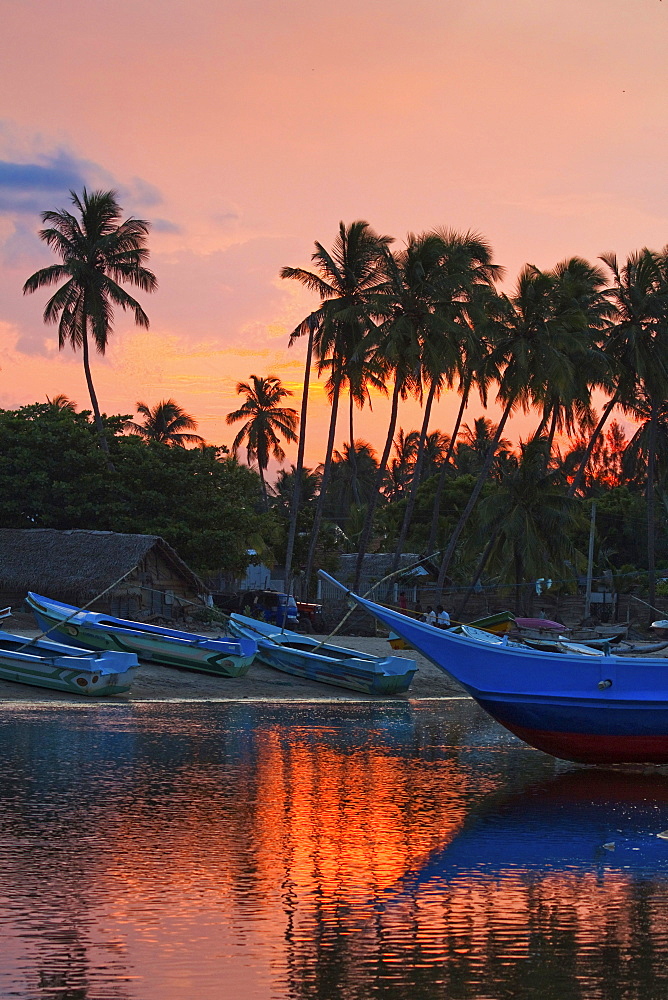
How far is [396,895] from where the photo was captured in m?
8.12

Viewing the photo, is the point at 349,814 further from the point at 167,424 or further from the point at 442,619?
the point at 167,424

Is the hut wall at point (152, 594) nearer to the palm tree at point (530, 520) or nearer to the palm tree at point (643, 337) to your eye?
the palm tree at point (530, 520)

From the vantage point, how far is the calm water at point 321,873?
20.6ft

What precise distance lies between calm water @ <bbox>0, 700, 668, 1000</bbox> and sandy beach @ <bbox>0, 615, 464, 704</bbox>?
19.2 feet

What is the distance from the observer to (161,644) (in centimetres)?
2505

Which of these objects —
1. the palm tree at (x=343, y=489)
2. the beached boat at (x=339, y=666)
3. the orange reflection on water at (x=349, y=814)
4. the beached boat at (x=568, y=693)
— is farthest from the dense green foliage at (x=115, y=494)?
the palm tree at (x=343, y=489)

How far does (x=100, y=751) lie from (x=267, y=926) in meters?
7.93

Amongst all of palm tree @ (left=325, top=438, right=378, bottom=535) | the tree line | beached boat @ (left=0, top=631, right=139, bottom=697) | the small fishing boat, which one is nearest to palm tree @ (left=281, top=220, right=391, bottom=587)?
the tree line

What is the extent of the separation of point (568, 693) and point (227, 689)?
11.3 meters

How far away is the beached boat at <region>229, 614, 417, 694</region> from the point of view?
997 inches

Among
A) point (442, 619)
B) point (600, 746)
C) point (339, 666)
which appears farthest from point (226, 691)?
point (600, 746)

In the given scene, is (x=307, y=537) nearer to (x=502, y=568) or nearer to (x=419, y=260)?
(x=502, y=568)

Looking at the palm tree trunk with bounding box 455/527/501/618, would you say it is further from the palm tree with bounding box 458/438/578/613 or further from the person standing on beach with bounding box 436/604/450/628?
the person standing on beach with bounding box 436/604/450/628

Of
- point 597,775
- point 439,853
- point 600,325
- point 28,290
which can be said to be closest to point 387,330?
point 600,325
